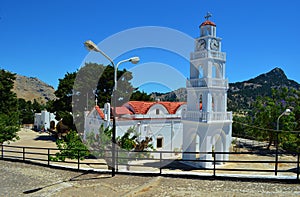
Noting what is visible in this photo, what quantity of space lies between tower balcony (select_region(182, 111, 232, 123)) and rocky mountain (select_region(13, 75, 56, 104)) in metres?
145

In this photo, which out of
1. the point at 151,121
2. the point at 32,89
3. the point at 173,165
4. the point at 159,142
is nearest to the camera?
the point at 173,165

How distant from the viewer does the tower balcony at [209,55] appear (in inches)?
645

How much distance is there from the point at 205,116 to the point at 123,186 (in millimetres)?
10082

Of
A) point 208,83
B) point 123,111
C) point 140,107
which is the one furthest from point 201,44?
point 123,111

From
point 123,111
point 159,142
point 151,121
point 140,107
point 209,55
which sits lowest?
point 159,142

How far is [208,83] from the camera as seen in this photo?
16.4 metres

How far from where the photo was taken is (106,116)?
2084 centimetres

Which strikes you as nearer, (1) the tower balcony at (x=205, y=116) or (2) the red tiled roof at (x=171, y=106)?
(1) the tower balcony at (x=205, y=116)

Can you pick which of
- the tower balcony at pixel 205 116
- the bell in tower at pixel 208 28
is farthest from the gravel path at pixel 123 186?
the bell in tower at pixel 208 28

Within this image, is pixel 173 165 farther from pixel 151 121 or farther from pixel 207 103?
pixel 151 121

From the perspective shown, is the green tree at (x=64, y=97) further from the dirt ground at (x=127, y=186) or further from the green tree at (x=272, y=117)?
the dirt ground at (x=127, y=186)

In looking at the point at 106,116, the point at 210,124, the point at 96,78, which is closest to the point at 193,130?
the point at 210,124

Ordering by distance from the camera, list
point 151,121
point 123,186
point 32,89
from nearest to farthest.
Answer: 1. point 123,186
2. point 151,121
3. point 32,89

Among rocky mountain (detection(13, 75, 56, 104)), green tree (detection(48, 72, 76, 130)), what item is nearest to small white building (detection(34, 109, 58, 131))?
green tree (detection(48, 72, 76, 130))
